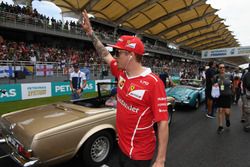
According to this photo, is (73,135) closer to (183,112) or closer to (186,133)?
(186,133)

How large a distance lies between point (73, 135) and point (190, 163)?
2166mm

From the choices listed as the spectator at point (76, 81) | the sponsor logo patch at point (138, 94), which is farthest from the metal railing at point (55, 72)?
the sponsor logo patch at point (138, 94)

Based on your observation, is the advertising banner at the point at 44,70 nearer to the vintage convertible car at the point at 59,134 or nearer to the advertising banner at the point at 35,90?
the advertising banner at the point at 35,90

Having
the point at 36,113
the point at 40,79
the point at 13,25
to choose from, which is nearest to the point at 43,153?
the point at 36,113

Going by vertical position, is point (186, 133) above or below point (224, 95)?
below

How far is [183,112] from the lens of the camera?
26.9ft

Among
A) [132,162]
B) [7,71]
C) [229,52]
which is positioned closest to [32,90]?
[7,71]

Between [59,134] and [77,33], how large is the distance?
22.6m

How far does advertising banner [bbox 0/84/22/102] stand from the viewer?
8.69 meters

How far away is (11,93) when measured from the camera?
8.99 m

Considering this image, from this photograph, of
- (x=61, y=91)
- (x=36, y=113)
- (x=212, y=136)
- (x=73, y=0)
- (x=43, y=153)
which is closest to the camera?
(x=43, y=153)

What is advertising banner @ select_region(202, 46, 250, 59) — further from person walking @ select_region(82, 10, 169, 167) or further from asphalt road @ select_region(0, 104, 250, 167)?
person walking @ select_region(82, 10, 169, 167)

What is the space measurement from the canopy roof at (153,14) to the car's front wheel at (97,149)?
22137 millimetres

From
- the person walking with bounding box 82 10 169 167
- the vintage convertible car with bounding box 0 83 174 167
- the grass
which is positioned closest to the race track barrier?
the grass
